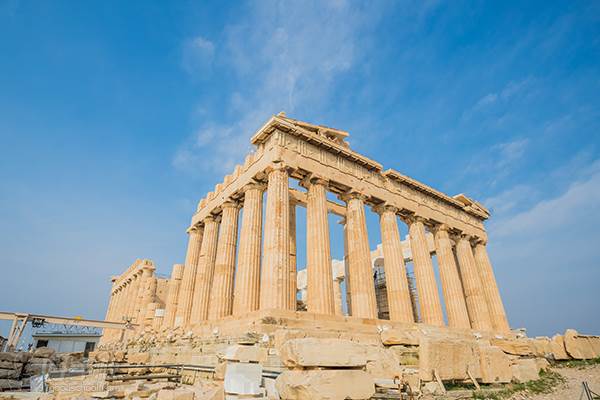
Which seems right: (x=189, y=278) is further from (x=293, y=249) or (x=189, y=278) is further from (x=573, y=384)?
(x=573, y=384)

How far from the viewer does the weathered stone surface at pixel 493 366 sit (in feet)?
27.7

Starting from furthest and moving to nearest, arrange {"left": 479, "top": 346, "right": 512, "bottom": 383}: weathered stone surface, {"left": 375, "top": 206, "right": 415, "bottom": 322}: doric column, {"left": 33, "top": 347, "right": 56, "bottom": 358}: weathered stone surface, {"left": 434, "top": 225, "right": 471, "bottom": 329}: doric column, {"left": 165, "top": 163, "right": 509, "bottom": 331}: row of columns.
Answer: {"left": 434, "top": 225, "right": 471, "bottom": 329}: doric column → {"left": 33, "top": 347, "right": 56, "bottom": 358}: weathered stone surface → {"left": 375, "top": 206, "right": 415, "bottom": 322}: doric column → {"left": 165, "top": 163, "right": 509, "bottom": 331}: row of columns → {"left": 479, "top": 346, "right": 512, "bottom": 383}: weathered stone surface

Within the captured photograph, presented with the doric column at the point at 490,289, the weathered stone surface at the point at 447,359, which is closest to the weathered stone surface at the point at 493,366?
the weathered stone surface at the point at 447,359

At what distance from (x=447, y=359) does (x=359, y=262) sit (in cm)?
988

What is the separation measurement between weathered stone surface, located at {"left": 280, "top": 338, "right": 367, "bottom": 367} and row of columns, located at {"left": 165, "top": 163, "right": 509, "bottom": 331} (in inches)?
350

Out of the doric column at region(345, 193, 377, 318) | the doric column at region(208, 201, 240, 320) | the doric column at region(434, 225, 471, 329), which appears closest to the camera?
the doric column at region(345, 193, 377, 318)

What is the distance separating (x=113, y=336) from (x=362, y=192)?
36023 mm

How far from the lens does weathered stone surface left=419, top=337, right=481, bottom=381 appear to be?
7668 mm

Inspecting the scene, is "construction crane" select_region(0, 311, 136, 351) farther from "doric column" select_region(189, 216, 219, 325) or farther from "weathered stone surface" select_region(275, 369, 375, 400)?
Answer: "weathered stone surface" select_region(275, 369, 375, 400)

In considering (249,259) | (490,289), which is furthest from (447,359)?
(490,289)

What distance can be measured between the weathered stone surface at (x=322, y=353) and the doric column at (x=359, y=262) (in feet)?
39.5

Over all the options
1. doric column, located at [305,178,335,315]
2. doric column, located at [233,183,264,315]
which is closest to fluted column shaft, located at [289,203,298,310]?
doric column, located at [305,178,335,315]

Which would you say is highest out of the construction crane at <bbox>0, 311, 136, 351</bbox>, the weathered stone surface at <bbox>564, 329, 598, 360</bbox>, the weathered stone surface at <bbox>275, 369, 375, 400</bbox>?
the construction crane at <bbox>0, 311, 136, 351</bbox>

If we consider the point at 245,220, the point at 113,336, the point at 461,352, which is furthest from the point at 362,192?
the point at 113,336
